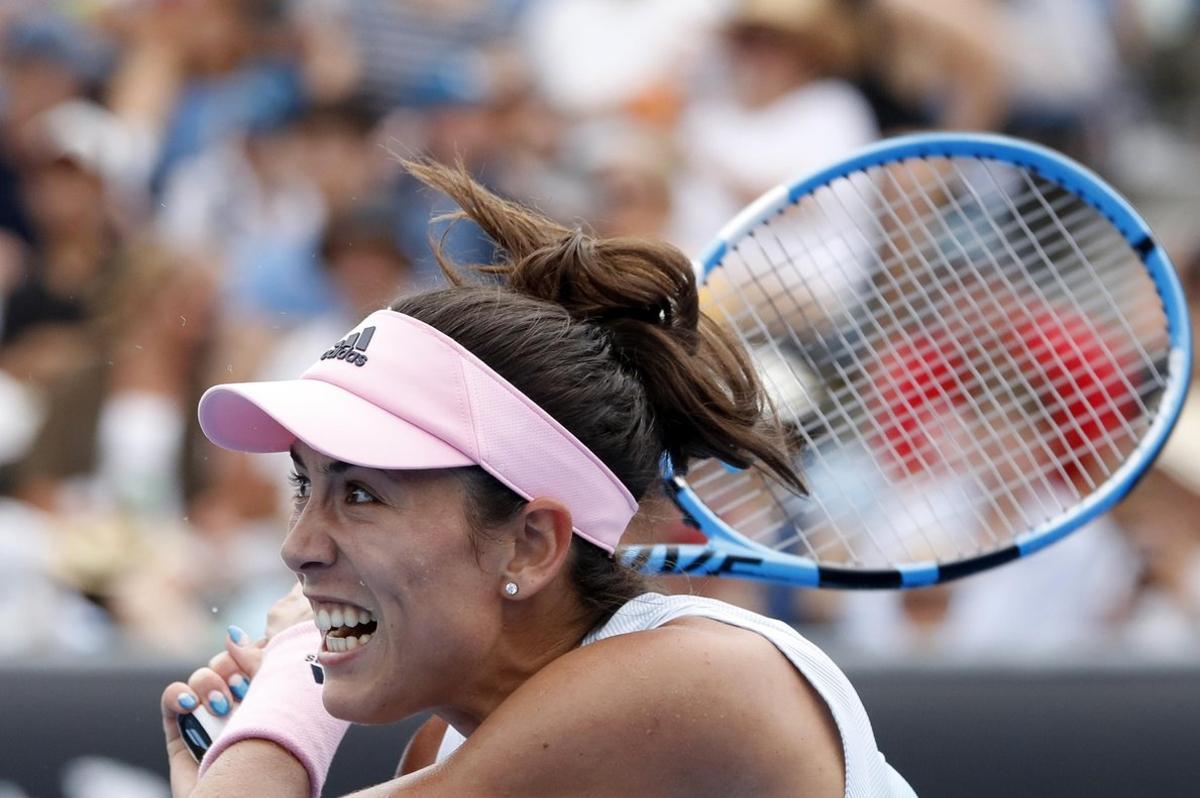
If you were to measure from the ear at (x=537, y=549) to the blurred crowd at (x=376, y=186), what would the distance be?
2543 millimetres

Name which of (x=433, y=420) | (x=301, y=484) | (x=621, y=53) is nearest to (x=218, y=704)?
(x=301, y=484)

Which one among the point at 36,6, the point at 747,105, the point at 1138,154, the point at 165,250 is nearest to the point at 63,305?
the point at 165,250

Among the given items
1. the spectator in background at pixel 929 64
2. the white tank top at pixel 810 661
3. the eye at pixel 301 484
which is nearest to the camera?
the white tank top at pixel 810 661

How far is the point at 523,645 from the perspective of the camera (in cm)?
199

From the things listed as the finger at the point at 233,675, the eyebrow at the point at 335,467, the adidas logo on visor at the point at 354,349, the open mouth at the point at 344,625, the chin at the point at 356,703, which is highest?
the adidas logo on visor at the point at 354,349

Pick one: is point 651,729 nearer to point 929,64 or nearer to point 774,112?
point 774,112

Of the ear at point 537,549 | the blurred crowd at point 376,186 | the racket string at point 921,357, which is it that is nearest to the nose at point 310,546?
the ear at point 537,549

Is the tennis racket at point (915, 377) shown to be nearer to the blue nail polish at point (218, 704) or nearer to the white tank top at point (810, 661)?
the white tank top at point (810, 661)

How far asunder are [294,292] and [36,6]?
6.44 ft

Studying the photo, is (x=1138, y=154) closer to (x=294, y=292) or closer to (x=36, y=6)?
(x=294, y=292)

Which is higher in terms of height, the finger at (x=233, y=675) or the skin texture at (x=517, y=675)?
the skin texture at (x=517, y=675)

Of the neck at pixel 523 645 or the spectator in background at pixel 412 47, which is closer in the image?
the neck at pixel 523 645

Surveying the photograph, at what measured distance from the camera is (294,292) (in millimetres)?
5379

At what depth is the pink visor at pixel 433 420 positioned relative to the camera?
1.87m
